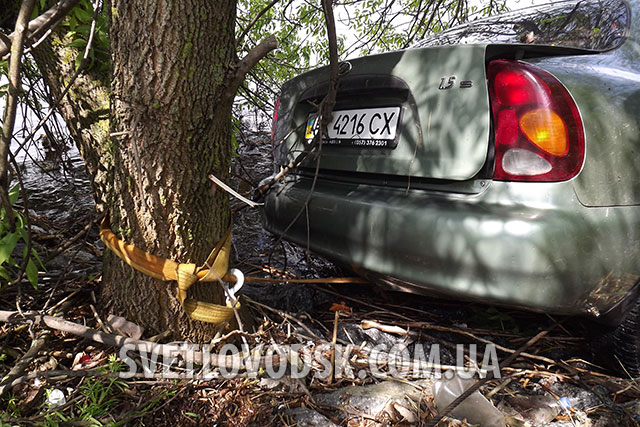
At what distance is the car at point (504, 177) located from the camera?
1.28 meters

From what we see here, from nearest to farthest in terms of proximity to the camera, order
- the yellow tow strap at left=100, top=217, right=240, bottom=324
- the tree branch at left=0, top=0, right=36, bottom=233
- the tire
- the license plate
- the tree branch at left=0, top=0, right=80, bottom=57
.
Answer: the tree branch at left=0, top=0, right=36, bottom=233 → the tree branch at left=0, top=0, right=80, bottom=57 → the yellow tow strap at left=100, top=217, right=240, bottom=324 → the tire → the license plate

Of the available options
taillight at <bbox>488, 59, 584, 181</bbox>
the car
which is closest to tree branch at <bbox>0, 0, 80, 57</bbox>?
the car

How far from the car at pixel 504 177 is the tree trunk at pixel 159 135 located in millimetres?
436

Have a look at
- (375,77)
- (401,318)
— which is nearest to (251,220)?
(401,318)

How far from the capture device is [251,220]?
3355 mm

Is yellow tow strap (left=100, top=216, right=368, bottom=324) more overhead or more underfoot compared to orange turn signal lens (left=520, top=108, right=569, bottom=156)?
more underfoot

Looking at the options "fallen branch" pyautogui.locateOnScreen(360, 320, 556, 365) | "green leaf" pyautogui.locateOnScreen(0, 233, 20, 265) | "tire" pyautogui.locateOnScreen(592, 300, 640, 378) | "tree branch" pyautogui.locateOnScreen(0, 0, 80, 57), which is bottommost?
"fallen branch" pyautogui.locateOnScreen(360, 320, 556, 365)

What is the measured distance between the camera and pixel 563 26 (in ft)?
6.12

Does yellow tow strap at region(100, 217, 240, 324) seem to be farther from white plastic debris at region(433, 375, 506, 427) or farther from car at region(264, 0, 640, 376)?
white plastic debris at region(433, 375, 506, 427)

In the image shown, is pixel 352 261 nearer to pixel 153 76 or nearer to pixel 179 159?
pixel 179 159

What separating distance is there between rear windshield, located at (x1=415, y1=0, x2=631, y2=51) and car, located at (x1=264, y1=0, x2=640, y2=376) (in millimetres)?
13

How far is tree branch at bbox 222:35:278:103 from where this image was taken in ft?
4.25

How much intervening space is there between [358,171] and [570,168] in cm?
81

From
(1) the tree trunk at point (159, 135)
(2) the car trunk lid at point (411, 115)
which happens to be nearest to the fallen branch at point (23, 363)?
(1) the tree trunk at point (159, 135)
